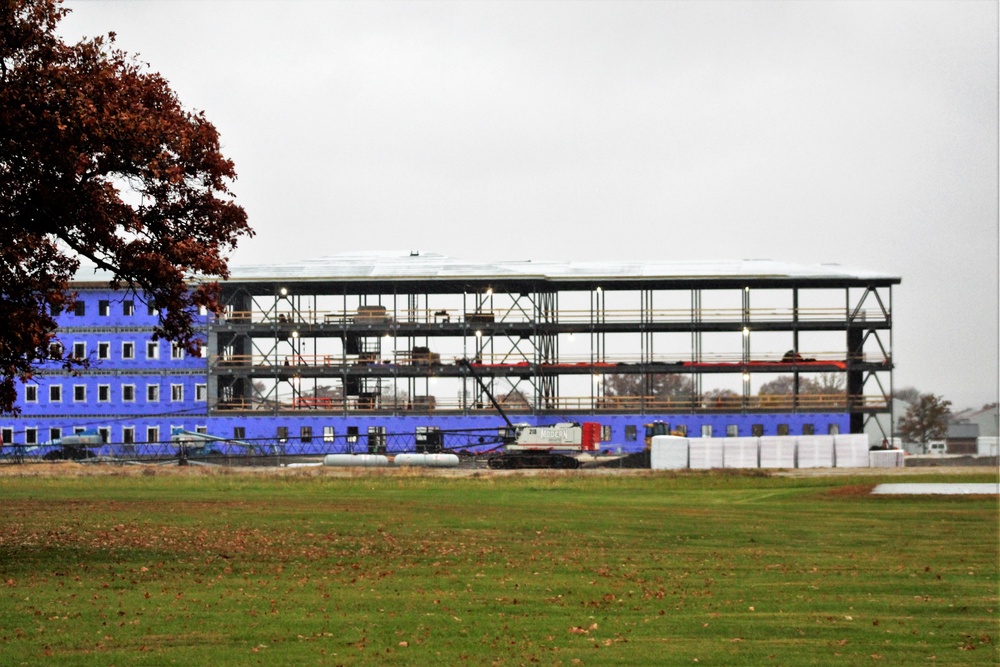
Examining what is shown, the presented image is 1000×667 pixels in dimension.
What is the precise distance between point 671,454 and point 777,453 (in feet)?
16.9

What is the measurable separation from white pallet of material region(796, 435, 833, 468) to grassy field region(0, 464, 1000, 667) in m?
24.9

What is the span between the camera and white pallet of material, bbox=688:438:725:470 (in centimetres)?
5956

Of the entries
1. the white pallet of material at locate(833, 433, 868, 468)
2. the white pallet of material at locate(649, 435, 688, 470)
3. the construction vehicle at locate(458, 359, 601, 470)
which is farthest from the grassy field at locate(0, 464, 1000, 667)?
the construction vehicle at locate(458, 359, 601, 470)

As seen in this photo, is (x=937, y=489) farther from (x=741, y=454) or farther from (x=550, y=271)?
(x=550, y=271)

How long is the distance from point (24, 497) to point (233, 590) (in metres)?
21.4

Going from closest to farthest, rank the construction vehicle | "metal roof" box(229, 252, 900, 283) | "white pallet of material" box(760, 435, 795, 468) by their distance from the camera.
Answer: "white pallet of material" box(760, 435, 795, 468) → the construction vehicle → "metal roof" box(229, 252, 900, 283)

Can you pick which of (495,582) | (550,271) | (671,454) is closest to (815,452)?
(671,454)

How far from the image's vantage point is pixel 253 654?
13742mm

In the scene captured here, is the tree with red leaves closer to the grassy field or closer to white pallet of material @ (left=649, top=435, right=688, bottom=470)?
the grassy field

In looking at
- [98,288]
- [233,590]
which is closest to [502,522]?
[233,590]

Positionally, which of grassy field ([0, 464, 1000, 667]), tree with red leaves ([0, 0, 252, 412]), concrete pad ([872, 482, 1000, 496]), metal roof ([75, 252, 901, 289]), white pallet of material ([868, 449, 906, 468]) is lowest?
white pallet of material ([868, 449, 906, 468])

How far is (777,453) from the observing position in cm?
6025

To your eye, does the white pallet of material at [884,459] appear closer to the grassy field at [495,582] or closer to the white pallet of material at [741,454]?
the white pallet of material at [741,454]

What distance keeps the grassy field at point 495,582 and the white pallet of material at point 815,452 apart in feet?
81.8
